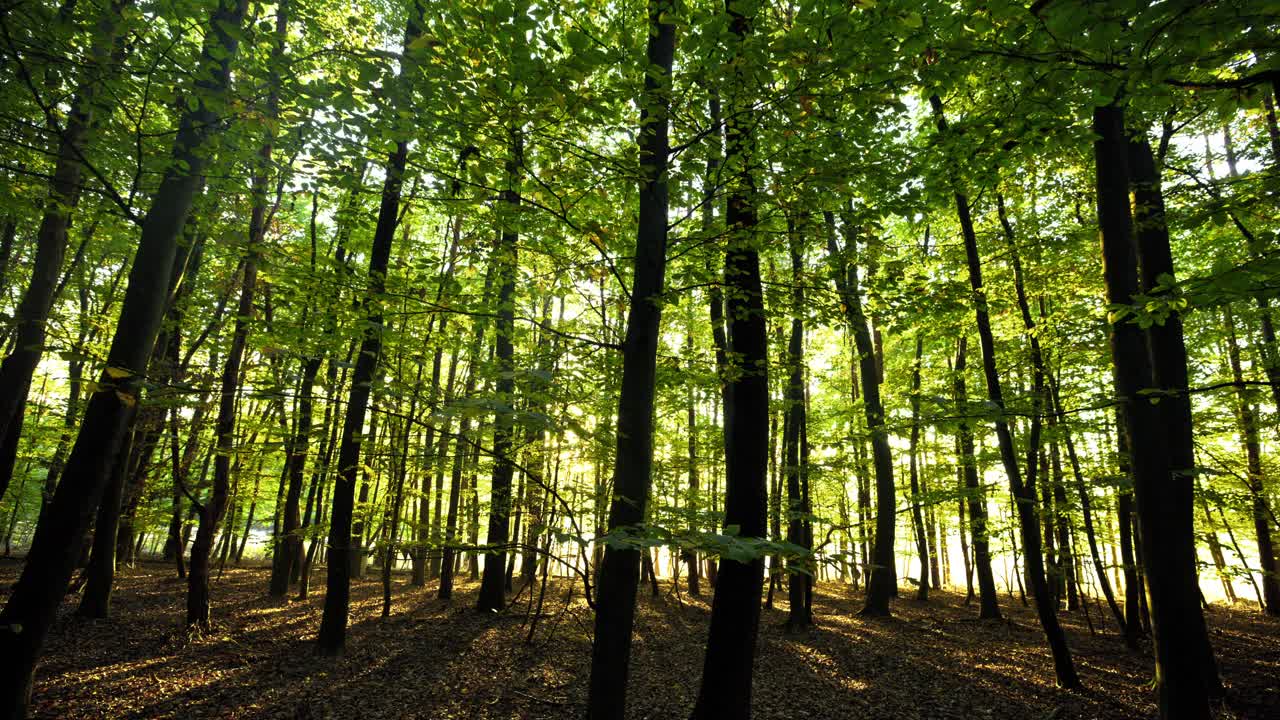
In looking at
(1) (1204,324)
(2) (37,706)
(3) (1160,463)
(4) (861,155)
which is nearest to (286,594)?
(2) (37,706)

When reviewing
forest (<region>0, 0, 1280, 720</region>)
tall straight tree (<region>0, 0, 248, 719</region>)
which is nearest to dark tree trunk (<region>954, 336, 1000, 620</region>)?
forest (<region>0, 0, 1280, 720</region>)

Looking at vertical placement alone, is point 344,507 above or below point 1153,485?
below

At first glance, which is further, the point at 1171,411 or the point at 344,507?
the point at 344,507

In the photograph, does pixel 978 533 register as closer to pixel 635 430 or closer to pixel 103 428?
pixel 635 430

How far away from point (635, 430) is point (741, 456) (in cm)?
151

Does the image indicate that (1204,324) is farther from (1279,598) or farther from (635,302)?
(635,302)

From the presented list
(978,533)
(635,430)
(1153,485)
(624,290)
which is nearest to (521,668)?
(635,430)

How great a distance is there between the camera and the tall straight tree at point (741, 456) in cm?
473

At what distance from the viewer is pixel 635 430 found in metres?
4.31

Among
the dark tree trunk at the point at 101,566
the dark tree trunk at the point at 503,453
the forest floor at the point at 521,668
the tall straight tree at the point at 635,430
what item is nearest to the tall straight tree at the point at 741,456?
the tall straight tree at the point at 635,430

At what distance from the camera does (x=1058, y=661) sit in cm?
792

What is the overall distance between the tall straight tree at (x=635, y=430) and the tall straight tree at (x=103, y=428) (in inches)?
135

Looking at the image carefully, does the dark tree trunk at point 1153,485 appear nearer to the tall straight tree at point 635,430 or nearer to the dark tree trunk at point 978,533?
the tall straight tree at point 635,430

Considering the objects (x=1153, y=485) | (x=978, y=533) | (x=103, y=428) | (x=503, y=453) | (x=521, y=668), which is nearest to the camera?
(x=103, y=428)
